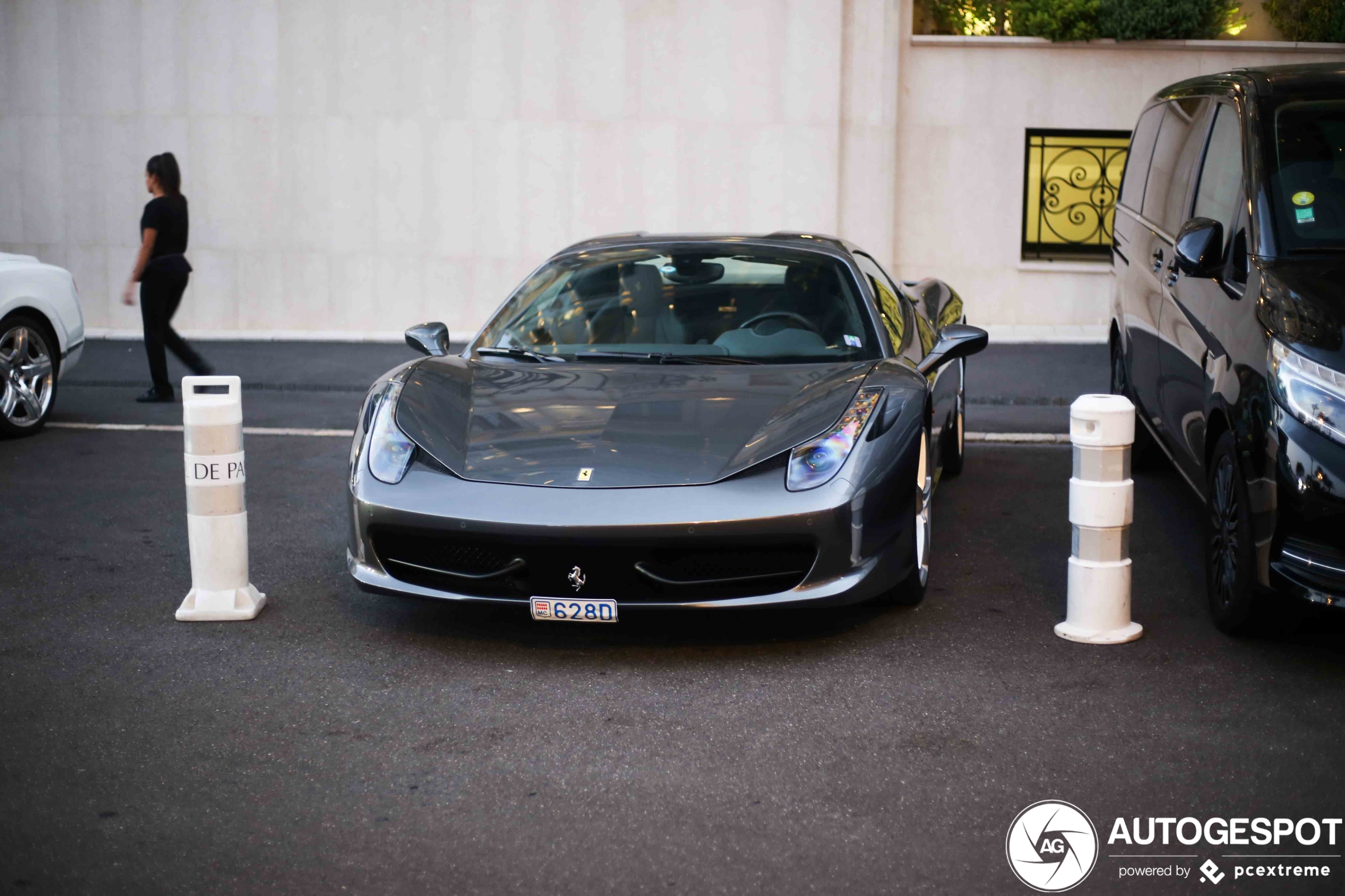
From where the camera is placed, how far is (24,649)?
186 inches

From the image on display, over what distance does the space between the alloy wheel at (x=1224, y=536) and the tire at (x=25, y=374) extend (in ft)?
23.1

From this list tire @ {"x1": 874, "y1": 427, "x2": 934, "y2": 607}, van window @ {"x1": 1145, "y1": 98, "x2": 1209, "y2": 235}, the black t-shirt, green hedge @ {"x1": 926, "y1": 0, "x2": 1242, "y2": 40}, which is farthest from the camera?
green hedge @ {"x1": 926, "y1": 0, "x2": 1242, "y2": 40}

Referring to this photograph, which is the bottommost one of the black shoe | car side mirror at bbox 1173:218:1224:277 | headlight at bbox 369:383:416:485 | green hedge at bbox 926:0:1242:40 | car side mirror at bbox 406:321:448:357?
the black shoe

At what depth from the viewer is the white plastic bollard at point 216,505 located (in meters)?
4.93

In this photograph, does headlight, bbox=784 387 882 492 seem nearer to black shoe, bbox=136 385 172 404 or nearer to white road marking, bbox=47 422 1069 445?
white road marking, bbox=47 422 1069 445

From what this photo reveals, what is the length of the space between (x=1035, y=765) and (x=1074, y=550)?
125 centimetres

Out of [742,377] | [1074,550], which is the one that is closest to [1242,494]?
[1074,550]

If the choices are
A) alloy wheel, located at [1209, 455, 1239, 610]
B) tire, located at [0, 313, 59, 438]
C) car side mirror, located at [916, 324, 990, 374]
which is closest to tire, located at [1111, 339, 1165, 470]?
car side mirror, located at [916, 324, 990, 374]

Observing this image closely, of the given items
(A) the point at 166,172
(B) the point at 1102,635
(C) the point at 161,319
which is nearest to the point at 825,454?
(B) the point at 1102,635

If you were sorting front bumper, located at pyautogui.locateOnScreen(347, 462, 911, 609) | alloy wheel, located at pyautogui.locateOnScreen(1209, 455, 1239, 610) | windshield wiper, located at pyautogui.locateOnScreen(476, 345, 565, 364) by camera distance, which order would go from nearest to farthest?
front bumper, located at pyautogui.locateOnScreen(347, 462, 911, 609) → alloy wheel, located at pyautogui.locateOnScreen(1209, 455, 1239, 610) → windshield wiper, located at pyautogui.locateOnScreen(476, 345, 565, 364)

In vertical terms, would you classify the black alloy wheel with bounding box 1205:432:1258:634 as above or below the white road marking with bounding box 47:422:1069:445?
above

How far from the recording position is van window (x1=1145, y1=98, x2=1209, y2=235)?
6.17 m

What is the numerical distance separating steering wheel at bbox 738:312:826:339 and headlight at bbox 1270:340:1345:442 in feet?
5.92

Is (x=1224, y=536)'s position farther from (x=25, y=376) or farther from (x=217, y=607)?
(x=25, y=376)
